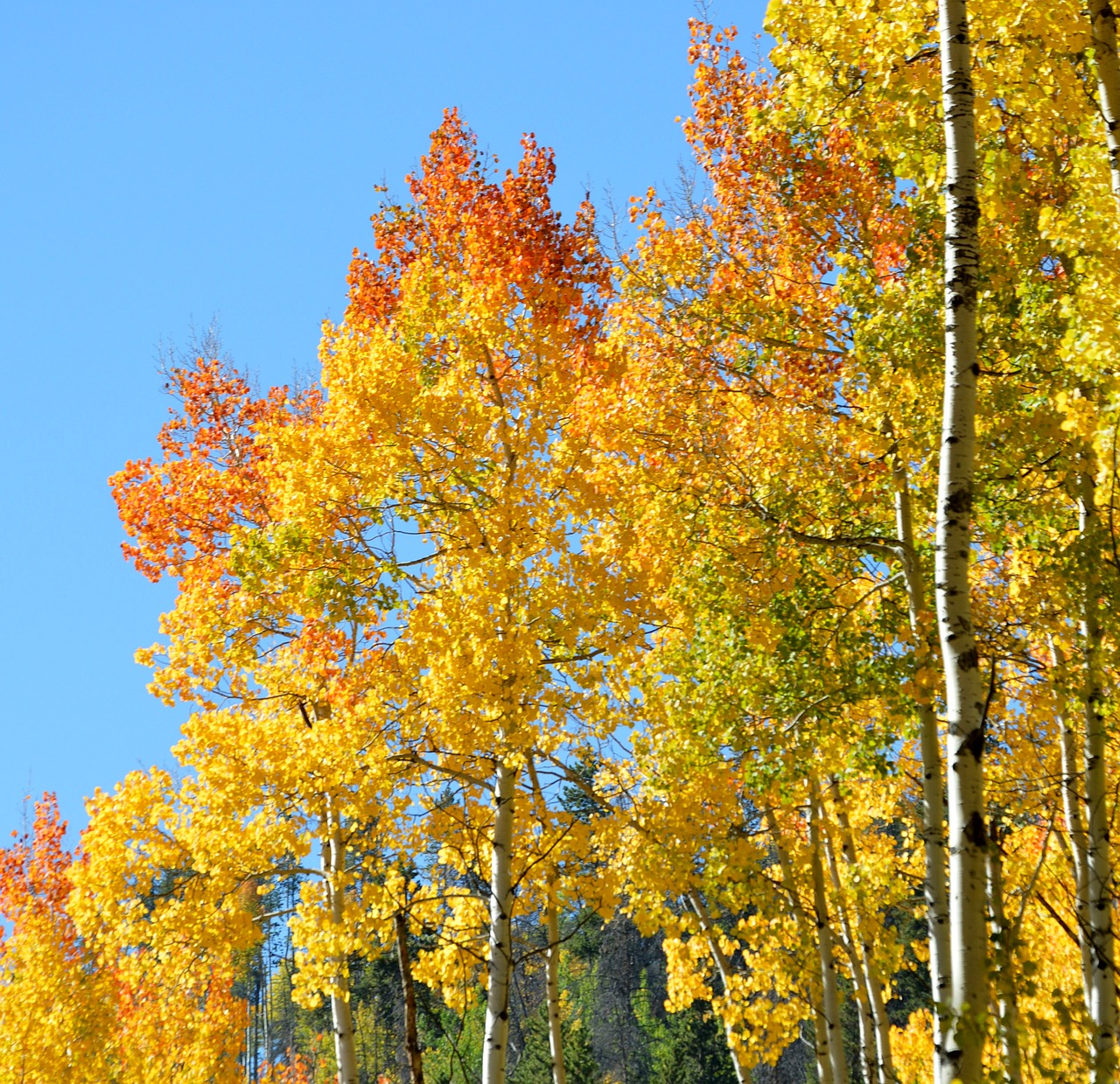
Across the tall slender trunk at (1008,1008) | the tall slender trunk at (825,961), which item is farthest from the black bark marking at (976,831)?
the tall slender trunk at (825,961)

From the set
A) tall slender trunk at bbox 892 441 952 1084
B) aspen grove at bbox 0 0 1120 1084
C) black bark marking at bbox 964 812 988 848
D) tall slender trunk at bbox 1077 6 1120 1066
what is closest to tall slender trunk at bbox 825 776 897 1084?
aspen grove at bbox 0 0 1120 1084

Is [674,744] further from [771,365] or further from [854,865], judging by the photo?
[771,365]

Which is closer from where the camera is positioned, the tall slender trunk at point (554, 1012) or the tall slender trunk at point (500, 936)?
the tall slender trunk at point (500, 936)

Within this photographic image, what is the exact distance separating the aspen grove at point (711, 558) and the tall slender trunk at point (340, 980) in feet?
0.19

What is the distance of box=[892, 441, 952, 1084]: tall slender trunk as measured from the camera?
7727 millimetres

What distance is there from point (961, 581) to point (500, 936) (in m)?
5.73

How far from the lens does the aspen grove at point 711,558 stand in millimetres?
7945

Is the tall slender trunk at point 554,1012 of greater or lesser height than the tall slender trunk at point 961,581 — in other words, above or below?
below

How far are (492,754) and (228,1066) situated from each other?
12.7 metres

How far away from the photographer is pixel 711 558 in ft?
29.9

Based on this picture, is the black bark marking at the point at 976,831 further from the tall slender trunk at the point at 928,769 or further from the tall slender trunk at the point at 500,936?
the tall slender trunk at the point at 500,936

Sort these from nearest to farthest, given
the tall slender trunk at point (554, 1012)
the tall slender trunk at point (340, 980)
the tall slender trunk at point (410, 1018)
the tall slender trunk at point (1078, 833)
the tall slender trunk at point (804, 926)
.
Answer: the tall slender trunk at point (410, 1018) < the tall slender trunk at point (1078, 833) < the tall slender trunk at point (804, 926) < the tall slender trunk at point (340, 980) < the tall slender trunk at point (554, 1012)

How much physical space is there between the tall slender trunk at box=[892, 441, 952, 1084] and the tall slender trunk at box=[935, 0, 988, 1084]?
2.25m

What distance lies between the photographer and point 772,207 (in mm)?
9852
